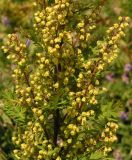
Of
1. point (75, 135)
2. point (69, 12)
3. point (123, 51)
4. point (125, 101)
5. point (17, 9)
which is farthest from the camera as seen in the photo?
point (17, 9)

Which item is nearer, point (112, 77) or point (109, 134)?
point (109, 134)

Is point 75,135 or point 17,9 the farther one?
point 17,9

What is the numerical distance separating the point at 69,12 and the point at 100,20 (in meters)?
6.40

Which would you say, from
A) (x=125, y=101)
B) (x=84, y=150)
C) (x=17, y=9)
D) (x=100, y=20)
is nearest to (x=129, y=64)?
(x=125, y=101)

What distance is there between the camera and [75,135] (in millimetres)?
4312

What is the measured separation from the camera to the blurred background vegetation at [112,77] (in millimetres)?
6617

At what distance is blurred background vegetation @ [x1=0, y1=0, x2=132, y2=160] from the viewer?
6617 mm

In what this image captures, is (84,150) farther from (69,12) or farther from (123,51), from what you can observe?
(123,51)

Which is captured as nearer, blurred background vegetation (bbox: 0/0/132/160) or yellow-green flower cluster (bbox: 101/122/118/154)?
yellow-green flower cluster (bbox: 101/122/118/154)

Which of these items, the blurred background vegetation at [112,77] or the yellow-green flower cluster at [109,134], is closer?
the yellow-green flower cluster at [109,134]

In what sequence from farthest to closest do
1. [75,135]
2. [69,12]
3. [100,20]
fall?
[100,20] < [75,135] < [69,12]

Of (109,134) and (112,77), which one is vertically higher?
(112,77)

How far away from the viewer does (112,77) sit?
873 centimetres

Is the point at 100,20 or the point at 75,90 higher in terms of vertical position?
the point at 100,20
